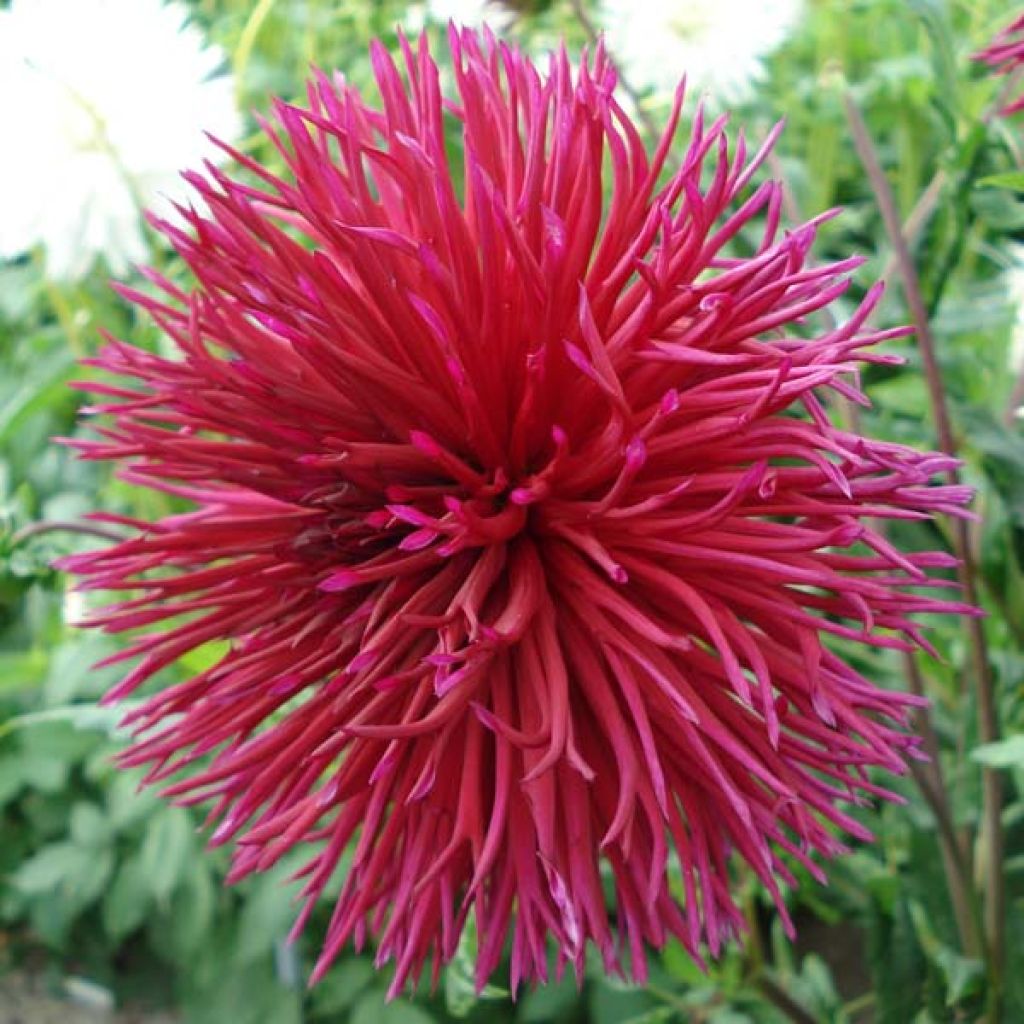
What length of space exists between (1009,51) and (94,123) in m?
0.56

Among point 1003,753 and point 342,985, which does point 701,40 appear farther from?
point 342,985

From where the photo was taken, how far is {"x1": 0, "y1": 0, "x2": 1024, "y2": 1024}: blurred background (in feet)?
2.09

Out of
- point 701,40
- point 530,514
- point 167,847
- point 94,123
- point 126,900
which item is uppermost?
point 701,40

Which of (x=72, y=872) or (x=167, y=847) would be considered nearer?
(x=167, y=847)

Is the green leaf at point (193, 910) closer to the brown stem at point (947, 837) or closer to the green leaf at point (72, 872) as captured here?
the green leaf at point (72, 872)

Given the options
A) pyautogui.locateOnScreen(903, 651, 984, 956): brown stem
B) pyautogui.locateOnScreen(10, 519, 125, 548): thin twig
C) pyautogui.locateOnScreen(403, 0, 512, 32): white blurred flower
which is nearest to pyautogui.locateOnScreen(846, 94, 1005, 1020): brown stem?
pyautogui.locateOnScreen(903, 651, 984, 956): brown stem

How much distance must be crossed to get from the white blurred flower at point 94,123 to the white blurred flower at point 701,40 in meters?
0.34

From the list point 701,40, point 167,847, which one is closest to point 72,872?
point 167,847

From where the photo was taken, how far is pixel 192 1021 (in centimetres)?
102

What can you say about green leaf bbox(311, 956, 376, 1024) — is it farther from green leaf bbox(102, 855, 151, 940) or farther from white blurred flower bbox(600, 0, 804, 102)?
white blurred flower bbox(600, 0, 804, 102)

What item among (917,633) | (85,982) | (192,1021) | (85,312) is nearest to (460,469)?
(917,633)

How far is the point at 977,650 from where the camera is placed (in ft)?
1.96

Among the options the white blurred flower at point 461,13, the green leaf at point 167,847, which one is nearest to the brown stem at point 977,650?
the white blurred flower at point 461,13

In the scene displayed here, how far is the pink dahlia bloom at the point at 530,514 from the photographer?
1.29 ft
